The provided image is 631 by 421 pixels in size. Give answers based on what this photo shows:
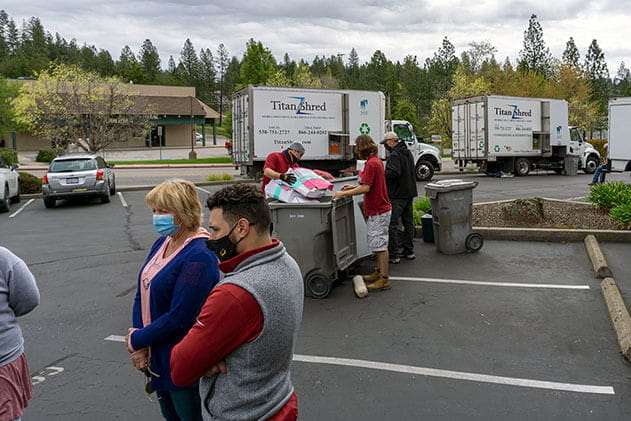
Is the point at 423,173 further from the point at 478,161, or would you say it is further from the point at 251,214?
the point at 251,214

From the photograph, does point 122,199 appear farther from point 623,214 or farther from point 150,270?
point 150,270

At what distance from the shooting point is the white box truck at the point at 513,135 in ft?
80.8

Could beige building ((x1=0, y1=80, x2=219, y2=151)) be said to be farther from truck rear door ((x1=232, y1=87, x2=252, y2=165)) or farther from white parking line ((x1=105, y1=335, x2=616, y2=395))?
white parking line ((x1=105, y1=335, x2=616, y2=395))

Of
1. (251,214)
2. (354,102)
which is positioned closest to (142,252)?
(251,214)

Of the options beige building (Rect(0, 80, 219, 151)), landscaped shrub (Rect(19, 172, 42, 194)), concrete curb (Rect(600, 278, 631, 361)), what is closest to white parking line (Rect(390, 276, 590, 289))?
concrete curb (Rect(600, 278, 631, 361))

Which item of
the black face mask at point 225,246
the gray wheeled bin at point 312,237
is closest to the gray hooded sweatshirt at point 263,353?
the black face mask at point 225,246

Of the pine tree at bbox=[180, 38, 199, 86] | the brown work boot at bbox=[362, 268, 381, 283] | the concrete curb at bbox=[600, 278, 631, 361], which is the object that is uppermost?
the pine tree at bbox=[180, 38, 199, 86]

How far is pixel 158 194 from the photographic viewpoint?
286 centimetres

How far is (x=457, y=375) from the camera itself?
15.1 ft

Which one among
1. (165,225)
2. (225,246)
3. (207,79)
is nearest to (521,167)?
(165,225)

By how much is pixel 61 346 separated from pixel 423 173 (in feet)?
64.4

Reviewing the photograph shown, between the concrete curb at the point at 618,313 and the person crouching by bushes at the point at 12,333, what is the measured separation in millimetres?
4717

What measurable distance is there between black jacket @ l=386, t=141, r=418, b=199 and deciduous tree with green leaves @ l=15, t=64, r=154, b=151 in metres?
26.9

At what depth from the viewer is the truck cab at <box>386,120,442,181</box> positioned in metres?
22.8
